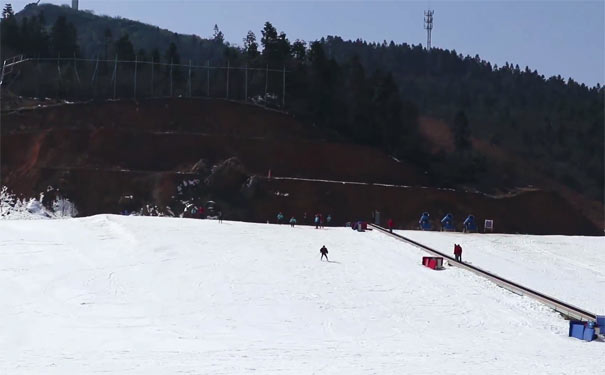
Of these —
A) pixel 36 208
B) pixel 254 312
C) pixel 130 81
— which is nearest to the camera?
pixel 254 312

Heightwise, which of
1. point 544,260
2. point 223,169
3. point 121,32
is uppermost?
point 121,32

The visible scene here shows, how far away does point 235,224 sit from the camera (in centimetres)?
4003

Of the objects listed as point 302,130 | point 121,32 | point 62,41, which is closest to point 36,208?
point 302,130

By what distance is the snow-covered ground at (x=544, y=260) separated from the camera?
2756 cm

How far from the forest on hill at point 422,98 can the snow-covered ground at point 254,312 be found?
32.8 m

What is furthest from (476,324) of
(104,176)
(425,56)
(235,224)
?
(425,56)

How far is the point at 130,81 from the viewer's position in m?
70.7

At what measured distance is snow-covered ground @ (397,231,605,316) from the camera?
27.6m

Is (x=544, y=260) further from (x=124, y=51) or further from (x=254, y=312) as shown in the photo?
(x=124, y=51)

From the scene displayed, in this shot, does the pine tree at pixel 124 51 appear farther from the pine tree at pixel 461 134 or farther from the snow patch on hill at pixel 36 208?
the pine tree at pixel 461 134

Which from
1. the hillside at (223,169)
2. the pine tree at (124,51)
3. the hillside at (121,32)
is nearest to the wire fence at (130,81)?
the pine tree at (124,51)

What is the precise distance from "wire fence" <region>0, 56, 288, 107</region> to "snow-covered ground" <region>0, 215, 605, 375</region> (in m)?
35.3

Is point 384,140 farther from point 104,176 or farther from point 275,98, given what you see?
point 104,176

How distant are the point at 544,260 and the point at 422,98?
7324cm
